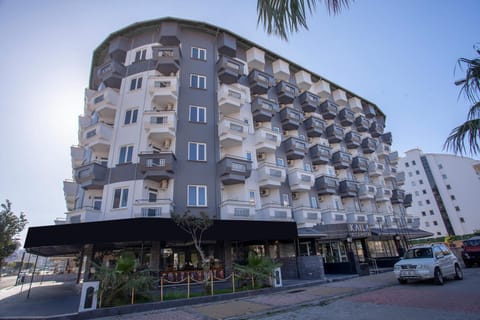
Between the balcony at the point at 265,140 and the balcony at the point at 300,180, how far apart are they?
3.26m

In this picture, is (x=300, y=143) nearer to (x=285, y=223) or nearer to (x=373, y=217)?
(x=285, y=223)

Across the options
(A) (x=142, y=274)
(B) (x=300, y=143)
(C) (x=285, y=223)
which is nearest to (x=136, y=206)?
(A) (x=142, y=274)

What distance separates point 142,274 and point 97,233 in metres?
3.85

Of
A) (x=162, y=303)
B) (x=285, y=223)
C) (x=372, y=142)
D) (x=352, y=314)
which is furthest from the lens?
(x=372, y=142)

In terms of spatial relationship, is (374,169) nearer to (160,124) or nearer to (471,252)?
(471,252)

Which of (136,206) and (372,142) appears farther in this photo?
(372,142)

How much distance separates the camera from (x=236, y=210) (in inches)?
724

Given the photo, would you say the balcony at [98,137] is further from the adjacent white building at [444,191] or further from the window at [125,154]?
the adjacent white building at [444,191]

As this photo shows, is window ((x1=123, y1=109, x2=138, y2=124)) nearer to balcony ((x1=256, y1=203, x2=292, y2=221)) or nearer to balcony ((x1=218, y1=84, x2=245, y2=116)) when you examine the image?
balcony ((x1=218, y1=84, x2=245, y2=116))

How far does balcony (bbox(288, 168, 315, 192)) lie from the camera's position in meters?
23.8

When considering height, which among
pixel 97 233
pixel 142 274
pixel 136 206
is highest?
pixel 136 206

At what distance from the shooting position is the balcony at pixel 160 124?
62.6ft

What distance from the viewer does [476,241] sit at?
1966 cm

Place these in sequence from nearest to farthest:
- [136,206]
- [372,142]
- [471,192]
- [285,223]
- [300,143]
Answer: [136,206] < [285,223] < [300,143] < [372,142] < [471,192]
